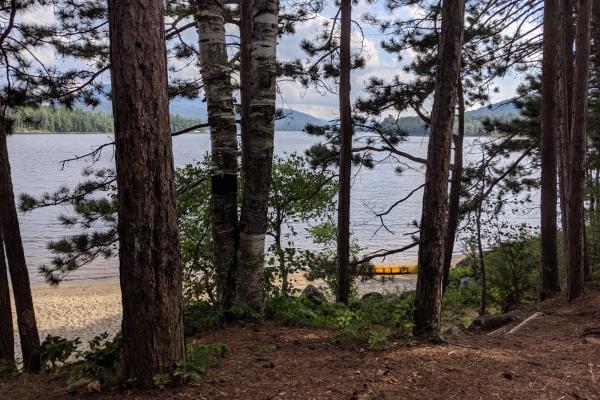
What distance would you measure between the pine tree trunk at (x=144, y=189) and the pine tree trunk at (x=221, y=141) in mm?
2542

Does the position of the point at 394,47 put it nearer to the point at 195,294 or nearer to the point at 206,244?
the point at 206,244

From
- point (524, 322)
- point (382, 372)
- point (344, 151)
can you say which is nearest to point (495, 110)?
point (344, 151)

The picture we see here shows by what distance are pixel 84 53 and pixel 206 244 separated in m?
3.55

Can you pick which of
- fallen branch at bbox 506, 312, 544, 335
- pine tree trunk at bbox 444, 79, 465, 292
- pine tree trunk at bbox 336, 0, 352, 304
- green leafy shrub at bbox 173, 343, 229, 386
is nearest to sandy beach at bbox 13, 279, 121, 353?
pine tree trunk at bbox 336, 0, 352, 304

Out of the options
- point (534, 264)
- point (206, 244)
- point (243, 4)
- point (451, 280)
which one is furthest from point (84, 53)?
point (451, 280)

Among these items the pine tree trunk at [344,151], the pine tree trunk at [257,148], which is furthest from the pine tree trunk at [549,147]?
the pine tree trunk at [257,148]

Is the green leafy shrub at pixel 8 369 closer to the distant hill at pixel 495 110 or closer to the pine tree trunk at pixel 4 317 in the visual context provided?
the pine tree trunk at pixel 4 317

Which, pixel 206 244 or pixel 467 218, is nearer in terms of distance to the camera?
pixel 206 244

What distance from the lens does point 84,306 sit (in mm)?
18719

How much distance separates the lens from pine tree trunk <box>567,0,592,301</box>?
7.13 meters

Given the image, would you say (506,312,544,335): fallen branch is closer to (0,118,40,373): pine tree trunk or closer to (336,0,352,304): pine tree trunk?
(336,0,352,304): pine tree trunk

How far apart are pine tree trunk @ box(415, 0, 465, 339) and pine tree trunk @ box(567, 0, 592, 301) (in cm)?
401

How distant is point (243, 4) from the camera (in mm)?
6137

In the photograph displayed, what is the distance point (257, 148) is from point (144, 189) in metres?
2.59
